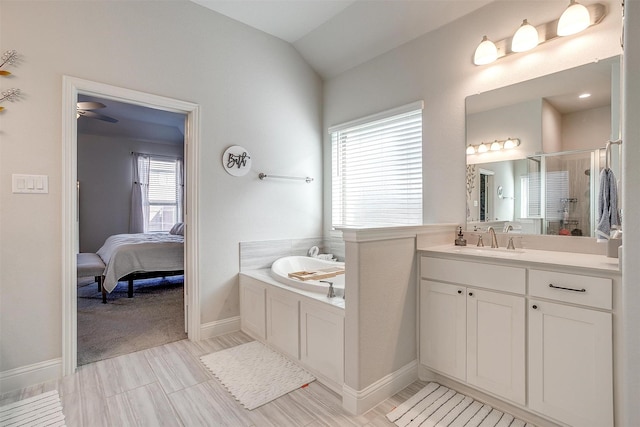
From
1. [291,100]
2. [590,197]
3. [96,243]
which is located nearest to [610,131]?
[590,197]

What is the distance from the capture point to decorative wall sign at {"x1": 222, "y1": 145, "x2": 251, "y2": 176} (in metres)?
2.89

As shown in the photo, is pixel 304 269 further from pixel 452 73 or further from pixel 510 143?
pixel 452 73

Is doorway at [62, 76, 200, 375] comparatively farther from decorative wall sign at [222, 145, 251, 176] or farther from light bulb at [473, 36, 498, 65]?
light bulb at [473, 36, 498, 65]

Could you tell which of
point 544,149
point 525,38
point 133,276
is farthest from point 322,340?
point 133,276

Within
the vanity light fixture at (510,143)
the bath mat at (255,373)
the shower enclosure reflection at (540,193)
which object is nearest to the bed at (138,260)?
the bath mat at (255,373)

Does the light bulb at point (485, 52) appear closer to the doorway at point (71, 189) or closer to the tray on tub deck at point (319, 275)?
the tray on tub deck at point (319, 275)

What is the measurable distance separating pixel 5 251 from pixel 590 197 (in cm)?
361

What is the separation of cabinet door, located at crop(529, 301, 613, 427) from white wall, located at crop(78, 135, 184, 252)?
6836 millimetres

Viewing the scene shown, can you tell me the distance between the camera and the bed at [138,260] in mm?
3713

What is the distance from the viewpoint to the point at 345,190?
3553 mm

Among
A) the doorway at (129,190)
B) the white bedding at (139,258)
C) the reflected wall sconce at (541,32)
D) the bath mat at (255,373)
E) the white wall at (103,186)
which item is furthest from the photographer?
the white wall at (103,186)

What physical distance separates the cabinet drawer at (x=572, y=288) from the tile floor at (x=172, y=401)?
99 cm

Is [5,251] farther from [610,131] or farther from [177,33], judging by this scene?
[610,131]

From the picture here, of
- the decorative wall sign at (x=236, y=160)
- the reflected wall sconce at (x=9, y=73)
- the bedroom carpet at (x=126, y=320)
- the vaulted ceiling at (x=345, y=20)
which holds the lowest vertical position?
the bedroom carpet at (x=126, y=320)
